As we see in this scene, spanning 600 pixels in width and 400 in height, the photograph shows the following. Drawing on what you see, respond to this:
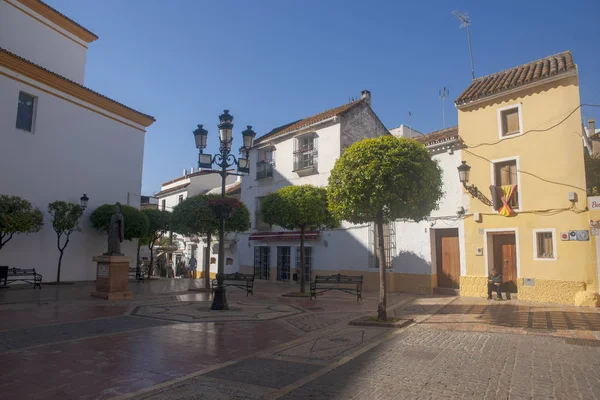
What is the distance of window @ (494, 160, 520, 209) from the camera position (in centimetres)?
1351

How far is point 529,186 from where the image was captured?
13148mm

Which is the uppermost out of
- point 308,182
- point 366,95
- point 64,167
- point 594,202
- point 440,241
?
point 366,95

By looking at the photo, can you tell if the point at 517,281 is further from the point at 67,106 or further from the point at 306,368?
the point at 67,106

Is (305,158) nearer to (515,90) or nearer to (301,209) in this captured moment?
(301,209)

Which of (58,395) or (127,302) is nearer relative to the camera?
(58,395)

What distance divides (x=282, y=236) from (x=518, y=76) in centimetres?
1333

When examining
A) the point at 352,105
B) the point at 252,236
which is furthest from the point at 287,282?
the point at 352,105

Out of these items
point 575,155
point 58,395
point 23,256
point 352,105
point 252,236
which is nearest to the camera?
point 58,395

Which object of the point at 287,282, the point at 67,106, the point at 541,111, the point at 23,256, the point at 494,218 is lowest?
the point at 287,282

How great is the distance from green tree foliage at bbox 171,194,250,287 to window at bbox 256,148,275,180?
19.3ft

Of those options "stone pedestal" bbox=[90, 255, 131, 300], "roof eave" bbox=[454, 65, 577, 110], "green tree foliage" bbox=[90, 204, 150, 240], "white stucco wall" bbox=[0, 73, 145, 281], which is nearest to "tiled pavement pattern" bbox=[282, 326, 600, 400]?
"roof eave" bbox=[454, 65, 577, 110]

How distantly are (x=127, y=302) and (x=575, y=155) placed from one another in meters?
14.8

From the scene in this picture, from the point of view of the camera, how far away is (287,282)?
21844 mm

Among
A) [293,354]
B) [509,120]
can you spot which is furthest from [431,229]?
[293,354]
